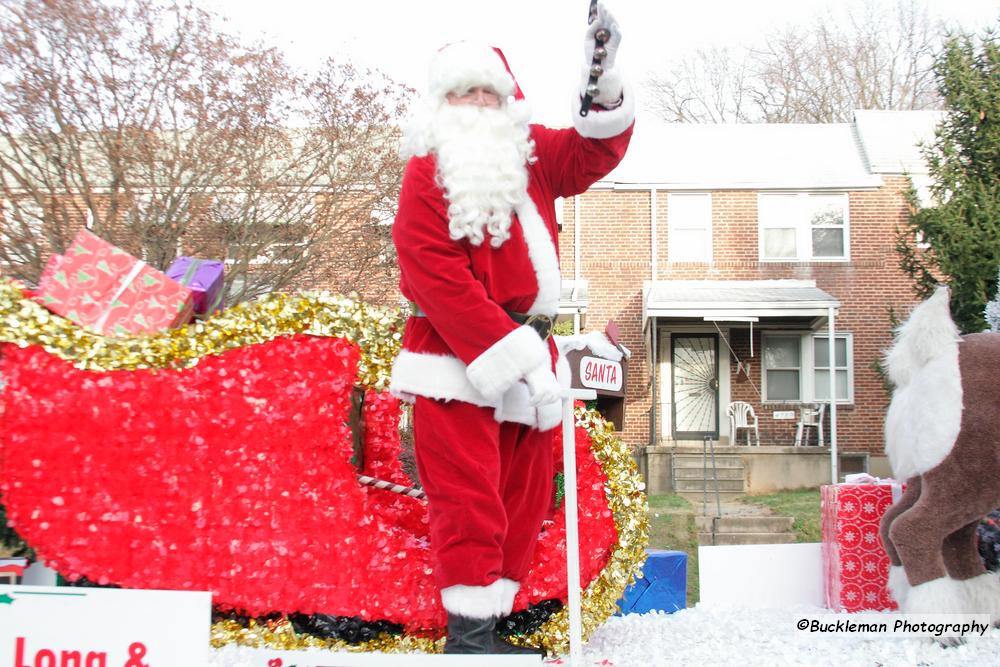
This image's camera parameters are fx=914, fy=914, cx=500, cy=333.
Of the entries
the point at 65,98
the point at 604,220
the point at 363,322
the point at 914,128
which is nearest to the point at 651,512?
the point at 604,220

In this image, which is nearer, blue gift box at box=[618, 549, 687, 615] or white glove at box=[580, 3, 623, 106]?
white glove at box=[580, 3, 623, 106]

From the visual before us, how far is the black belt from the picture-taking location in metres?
2.83

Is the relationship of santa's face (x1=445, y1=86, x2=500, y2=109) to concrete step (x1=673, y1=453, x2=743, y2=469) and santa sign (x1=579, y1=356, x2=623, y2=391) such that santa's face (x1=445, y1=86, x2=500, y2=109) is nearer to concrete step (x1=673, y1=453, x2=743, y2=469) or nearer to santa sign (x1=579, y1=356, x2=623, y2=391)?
santa sign (x1=579, y1=356, x2=623, y2=391)

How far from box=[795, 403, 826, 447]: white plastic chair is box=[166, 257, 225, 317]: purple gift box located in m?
13.2

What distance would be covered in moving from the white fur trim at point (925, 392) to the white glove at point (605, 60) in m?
1.53

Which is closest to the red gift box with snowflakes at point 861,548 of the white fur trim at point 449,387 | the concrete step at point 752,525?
the white fur trim at point 449,387

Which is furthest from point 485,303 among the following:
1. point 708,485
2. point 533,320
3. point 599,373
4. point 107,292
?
point 708,485

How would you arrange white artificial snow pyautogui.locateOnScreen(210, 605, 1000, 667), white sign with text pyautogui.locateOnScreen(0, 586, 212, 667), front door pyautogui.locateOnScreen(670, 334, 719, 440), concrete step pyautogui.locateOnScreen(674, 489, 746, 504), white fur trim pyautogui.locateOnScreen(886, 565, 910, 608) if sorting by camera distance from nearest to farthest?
1. white sign with text pyautogui.locateOnScreen(0, 586, 212, 667)
2. white artificial snow pyautogui.locateOnScreen(210, 605, 1000, 667)
3. white fur trim pyautogui.locateOnScreen(886, 565, 910, 608)
4. concrete step pyautogui.locateOnScreen(674, 489, 746, 504)
5. front door pyautogui.locateOnScreen(670, 334, 719, 440)

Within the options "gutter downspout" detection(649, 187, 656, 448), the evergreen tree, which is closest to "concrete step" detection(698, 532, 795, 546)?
the evergreen tree

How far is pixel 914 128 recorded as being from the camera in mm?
16969

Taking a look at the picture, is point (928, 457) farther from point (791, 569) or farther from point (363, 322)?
point (363, 322)

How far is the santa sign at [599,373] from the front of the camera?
2879 millimetres

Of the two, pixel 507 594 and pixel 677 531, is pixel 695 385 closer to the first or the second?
pixel 677 531

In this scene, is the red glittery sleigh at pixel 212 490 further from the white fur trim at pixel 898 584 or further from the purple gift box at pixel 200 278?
the white fur trim at pixel 898 584
